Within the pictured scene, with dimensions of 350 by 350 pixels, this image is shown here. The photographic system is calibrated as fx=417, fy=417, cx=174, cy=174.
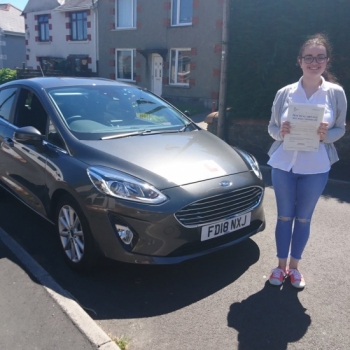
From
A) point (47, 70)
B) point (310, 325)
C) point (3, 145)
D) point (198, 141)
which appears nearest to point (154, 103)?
point (198, 141)

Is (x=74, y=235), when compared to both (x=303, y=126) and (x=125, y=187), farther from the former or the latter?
(x=303, y=126)

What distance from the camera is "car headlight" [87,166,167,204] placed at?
127 inches

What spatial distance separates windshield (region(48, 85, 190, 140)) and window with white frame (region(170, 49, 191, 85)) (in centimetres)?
1390

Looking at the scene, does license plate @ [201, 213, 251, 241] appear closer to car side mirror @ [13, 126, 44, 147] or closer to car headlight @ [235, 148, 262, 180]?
car headlight @ [235, 148, 262, 180]

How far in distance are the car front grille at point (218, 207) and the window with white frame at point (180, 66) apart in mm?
15413

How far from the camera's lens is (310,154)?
10.4 feet

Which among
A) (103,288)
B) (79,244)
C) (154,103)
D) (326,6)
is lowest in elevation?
(103,288)

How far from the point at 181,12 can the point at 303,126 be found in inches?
653

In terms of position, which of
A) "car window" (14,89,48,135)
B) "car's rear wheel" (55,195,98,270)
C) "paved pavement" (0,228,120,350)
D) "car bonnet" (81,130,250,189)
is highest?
"car window" (14,89,48,135)

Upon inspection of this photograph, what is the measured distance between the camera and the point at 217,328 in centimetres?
294

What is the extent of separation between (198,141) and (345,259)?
72.5 inches

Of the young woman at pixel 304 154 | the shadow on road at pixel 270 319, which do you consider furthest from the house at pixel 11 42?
the shadow on road at pixel 270 319

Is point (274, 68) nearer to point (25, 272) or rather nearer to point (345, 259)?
point (345, 259)

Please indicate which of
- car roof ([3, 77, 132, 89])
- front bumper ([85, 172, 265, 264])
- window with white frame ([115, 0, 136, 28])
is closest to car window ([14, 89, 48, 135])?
car roof ([3, 77, 132, 89])
